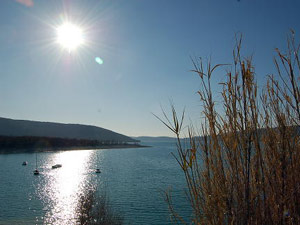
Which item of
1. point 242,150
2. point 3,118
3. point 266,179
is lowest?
point 266,179

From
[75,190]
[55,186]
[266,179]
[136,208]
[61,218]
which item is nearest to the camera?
[266,179]

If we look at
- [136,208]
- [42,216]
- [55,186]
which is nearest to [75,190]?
[55,186]

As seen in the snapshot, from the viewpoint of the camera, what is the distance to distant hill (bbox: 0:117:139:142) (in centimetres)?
14425

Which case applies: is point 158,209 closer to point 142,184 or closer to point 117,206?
point 117,206

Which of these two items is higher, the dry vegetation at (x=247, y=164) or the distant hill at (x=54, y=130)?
the distant hill at (x=54, y=130)

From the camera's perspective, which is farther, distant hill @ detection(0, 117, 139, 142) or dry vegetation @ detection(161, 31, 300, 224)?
distant hill @ detection(0, 117, 139, 142)

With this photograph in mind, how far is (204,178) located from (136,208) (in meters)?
20.1

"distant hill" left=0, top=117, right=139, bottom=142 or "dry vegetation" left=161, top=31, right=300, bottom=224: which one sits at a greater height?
"distant hill" left=0, top=117, right=139, bottom=142

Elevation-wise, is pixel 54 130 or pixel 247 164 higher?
pixel 54 130

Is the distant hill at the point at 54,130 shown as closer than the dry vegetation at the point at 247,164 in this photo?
No

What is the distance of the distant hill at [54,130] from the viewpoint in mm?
144250

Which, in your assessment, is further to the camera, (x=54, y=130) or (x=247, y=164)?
(x=54, y=130)

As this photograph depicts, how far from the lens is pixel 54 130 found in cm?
16300

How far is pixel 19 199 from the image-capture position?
81.3 ft
